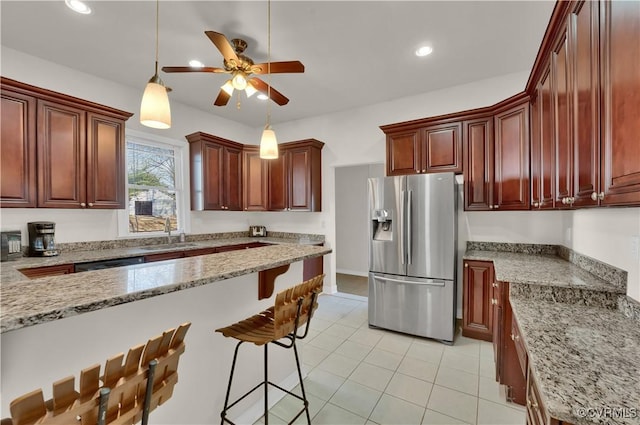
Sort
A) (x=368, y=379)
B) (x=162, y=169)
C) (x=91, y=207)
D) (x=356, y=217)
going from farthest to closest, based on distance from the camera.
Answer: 1. (x=356, y=217)
2. (x=162, y=169)
3. (x=91, y=207)
4. (x=368, y=379)

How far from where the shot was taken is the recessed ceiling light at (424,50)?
2.74 metres

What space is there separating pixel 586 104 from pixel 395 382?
227 cm

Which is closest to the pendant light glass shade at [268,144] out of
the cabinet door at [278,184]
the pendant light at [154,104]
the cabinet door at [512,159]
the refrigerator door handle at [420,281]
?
the pendant light at [154,104]

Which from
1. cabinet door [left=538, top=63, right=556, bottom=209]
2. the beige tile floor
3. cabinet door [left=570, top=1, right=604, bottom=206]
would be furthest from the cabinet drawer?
cabinet door [left=538, top=63, right=556, bottom=209]

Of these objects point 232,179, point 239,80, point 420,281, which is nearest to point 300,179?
point 232,179

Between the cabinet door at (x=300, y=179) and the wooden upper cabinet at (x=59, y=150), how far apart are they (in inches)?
89.7

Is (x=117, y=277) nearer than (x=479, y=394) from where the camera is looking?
Yes

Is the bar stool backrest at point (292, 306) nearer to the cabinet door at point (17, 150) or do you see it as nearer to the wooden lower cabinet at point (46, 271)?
the wooden lower cabinet at point (46, 271)

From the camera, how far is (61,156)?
9.00 feet

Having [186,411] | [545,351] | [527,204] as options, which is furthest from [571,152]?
[186,411]

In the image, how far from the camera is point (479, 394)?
85.3 inches

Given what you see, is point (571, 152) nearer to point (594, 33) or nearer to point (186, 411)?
point (594, 33)

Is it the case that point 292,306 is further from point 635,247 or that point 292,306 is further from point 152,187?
point 152,187

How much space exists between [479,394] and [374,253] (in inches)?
62.0
